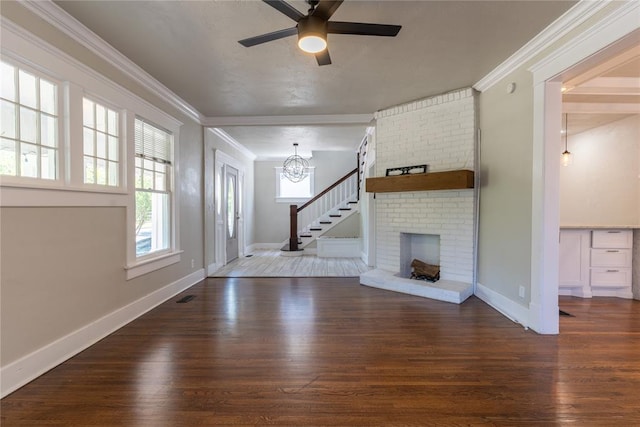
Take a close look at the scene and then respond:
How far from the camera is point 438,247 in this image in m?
4.43

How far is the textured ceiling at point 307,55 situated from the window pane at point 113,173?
1.12 meters

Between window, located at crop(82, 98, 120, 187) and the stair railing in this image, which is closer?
window, located at crop(82, 98, 120, 187)

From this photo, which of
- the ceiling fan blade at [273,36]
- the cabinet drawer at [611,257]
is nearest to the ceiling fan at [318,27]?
the ceiling fan blade at [273,36]

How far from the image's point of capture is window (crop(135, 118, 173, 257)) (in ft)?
11.2

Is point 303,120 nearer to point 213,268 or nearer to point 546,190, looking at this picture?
point 213,268

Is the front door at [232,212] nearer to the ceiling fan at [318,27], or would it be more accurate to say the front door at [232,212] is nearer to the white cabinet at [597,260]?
the ceiling fan at [318,27]

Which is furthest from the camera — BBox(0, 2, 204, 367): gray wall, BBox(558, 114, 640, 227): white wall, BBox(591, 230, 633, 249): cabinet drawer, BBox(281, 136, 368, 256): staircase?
BBox(281, 136, 368, 256): staircase

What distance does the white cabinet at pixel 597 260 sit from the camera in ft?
12.4

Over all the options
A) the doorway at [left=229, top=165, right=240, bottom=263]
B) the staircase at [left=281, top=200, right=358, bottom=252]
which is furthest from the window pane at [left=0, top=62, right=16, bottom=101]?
the staircase at [left=281, top=200, right=358, bottom=252]

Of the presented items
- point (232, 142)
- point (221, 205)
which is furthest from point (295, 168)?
point (221, 205)

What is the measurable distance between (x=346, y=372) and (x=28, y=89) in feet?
10.4

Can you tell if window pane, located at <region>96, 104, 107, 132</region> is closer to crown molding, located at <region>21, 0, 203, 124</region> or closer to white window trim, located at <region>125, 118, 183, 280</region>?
white window trim, located at <region>125, 118, 183, 280</region>

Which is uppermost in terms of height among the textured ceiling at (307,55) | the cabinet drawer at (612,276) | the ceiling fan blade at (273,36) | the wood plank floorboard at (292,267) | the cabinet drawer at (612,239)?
the textured ceiling at (307,55)

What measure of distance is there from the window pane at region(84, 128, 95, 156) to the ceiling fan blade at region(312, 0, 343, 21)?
2297 mm
